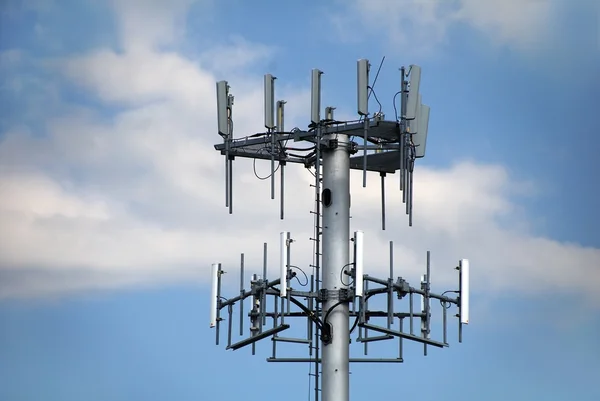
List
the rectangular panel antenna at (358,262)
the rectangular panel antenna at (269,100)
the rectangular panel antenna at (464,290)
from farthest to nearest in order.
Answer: the rectangular panel antenna at (269,100) < the rectangular panel antenna at (464,290) < the rectangular panel antenna at (358,262)

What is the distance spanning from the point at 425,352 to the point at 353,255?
3972mm

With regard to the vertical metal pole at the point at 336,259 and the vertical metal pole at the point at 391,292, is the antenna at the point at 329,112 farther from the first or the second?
the vertical metal pole at the point at 391,292

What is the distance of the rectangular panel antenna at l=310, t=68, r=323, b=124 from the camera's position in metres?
39.9

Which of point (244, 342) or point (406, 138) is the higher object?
point (406, 138)

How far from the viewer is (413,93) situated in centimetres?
3941

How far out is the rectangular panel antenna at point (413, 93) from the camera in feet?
129

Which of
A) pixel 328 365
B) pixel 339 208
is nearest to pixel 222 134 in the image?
pixel 339 208

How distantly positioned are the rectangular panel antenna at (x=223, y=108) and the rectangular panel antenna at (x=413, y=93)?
601cm

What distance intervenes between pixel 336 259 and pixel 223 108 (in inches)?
245

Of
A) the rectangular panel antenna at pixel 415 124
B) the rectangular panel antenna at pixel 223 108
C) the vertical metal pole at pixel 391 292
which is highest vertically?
the rectangular panel antenna at pixel 223 108

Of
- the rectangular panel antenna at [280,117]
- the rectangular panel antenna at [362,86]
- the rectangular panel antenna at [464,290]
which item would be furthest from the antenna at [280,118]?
the rectangular panel antenna at [464,290]

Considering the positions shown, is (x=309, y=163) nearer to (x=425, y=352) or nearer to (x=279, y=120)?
(x=279, y=120)

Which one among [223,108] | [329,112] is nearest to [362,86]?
[329,112]

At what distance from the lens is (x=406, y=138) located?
Answer: 39750 millimetres
